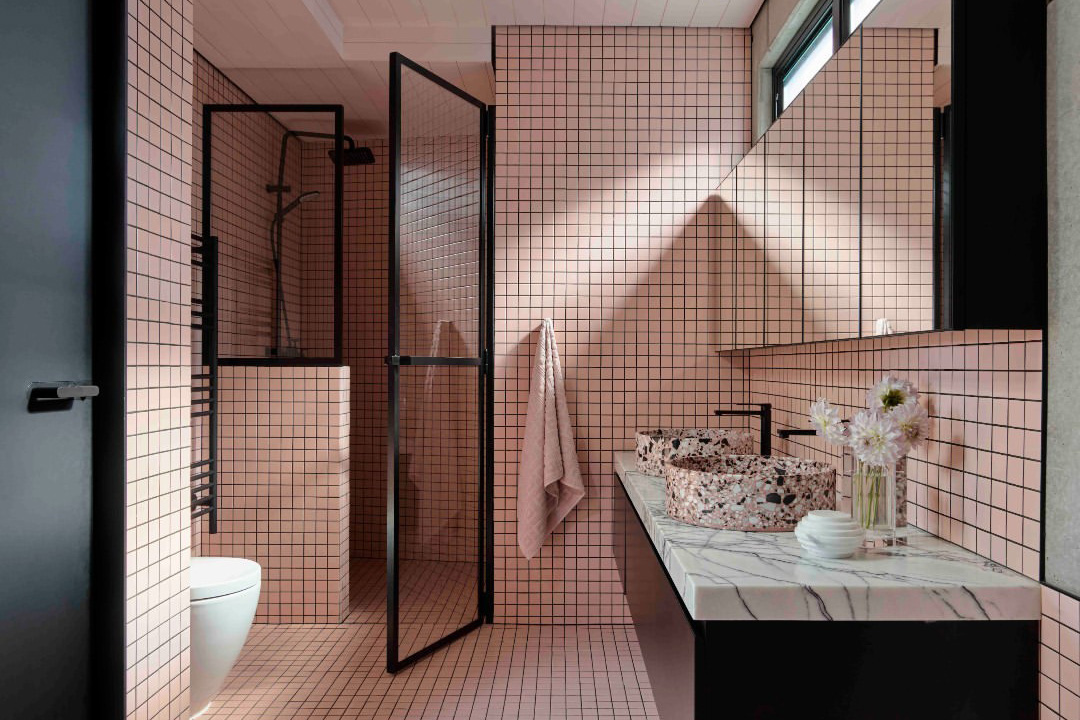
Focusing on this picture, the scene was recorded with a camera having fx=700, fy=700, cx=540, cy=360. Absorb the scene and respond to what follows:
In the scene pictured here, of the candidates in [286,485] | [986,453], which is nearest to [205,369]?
[286,485]

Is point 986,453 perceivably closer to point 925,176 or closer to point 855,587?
point 855,587

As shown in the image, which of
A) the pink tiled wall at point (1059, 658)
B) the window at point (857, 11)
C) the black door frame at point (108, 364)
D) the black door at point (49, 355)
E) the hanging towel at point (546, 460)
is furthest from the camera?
the hanging towel at point (546, 460)

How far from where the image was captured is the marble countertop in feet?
3.90

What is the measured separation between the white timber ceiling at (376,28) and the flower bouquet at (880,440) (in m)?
1.92

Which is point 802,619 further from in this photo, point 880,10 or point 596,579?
point 596,579

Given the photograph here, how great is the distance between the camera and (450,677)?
2484 millimetres

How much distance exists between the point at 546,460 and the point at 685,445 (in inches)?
26.8

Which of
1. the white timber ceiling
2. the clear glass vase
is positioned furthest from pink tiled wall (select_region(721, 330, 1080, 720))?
the white timber ceiling

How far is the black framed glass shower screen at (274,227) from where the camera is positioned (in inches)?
119

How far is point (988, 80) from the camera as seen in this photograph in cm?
118

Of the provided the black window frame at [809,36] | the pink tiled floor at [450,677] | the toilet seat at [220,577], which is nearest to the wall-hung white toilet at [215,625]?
the toilet seat at [220,577]

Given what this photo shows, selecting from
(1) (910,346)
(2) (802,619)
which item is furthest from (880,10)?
(2) (802,619)

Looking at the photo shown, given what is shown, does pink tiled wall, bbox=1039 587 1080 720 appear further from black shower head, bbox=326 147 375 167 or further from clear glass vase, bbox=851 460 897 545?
black shower head, bbox=326 147 375 167

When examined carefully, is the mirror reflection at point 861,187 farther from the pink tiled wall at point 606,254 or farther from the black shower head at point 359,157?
the black shower head at point 359,157
